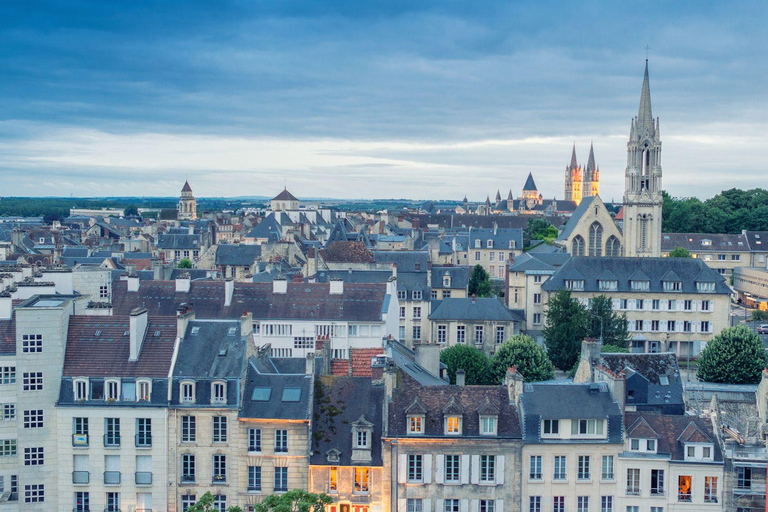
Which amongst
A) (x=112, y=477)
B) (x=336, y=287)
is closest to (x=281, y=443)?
(x=112, y=477)

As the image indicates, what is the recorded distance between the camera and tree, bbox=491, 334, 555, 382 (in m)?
59.5

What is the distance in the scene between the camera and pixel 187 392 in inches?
1527

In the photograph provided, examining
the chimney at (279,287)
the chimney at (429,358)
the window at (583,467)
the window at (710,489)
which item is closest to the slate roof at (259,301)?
the chimney at (279,287)

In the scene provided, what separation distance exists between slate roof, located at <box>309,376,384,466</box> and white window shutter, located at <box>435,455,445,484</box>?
252cm

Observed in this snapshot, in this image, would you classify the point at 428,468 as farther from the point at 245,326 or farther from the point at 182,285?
the point at 182,285

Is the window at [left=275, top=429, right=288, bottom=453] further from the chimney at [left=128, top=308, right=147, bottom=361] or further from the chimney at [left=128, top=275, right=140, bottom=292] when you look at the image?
the chimney at [left=128, top=275, right=140, bottom=292]

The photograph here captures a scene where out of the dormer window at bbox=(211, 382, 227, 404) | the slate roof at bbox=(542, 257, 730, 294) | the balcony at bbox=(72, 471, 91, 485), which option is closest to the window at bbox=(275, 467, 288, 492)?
the dormer window at bbox=(211, 382, 227, 404)

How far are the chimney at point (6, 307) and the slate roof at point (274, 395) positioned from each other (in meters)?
11.3

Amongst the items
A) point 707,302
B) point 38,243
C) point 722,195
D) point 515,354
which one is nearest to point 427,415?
point 515,354

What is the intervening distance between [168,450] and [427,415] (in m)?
11.7

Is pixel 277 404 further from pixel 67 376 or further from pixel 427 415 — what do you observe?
pixel 67 376

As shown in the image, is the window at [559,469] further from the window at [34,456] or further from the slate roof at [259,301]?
the slate roof at [259,301]

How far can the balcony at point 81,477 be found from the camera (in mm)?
38500

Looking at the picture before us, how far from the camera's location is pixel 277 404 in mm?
38906
